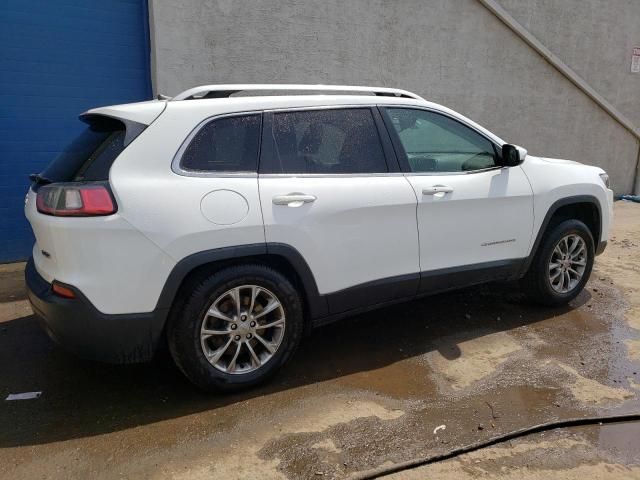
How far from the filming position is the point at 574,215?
4691mm

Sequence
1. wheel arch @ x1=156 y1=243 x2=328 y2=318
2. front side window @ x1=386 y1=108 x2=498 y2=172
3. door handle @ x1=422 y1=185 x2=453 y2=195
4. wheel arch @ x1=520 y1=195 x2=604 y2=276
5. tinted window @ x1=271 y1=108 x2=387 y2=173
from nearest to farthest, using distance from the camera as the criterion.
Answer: wheel arch @ x1=156 y1=243 x2=328 y2=318 → tinted window @ x1=271 y1=108 x2=387 y2=173 → door handle @ x1=422 y1=185 x2=453 y2=195 → front side window @ x1=386 y1=108 x2=498 y2=172 → wheel arch @ x1=520 y1=195 x2=604 y2=276

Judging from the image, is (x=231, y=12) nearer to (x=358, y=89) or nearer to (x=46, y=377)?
(x=358, y=89)

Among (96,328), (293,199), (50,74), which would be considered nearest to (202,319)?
(96,328)

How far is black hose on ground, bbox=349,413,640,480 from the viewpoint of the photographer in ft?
8.62

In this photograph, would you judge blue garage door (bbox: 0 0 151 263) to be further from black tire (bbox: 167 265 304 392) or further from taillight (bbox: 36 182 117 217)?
black tire (bbox: 167 265 304 392)

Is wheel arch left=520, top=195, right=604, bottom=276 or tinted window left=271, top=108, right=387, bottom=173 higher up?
tinted window left=271, top=108, right=387, bottom=173

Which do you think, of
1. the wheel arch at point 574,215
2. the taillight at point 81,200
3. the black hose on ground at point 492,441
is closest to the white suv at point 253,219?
the taillight at point 81,200

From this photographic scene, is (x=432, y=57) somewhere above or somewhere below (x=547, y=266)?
above

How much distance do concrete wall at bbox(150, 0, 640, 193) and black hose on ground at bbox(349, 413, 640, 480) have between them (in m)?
5.01

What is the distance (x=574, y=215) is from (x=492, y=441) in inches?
101

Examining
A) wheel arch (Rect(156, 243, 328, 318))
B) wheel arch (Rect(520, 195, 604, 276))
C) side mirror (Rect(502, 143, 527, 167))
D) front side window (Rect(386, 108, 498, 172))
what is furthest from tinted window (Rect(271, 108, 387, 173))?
wheel arch (Rect(520, 195, 604, 276))

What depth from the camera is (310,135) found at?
3.44 m

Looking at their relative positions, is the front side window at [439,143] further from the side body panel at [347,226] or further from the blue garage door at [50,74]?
the blue garage door at [50,74]

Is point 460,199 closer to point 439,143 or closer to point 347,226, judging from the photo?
point 439,143
